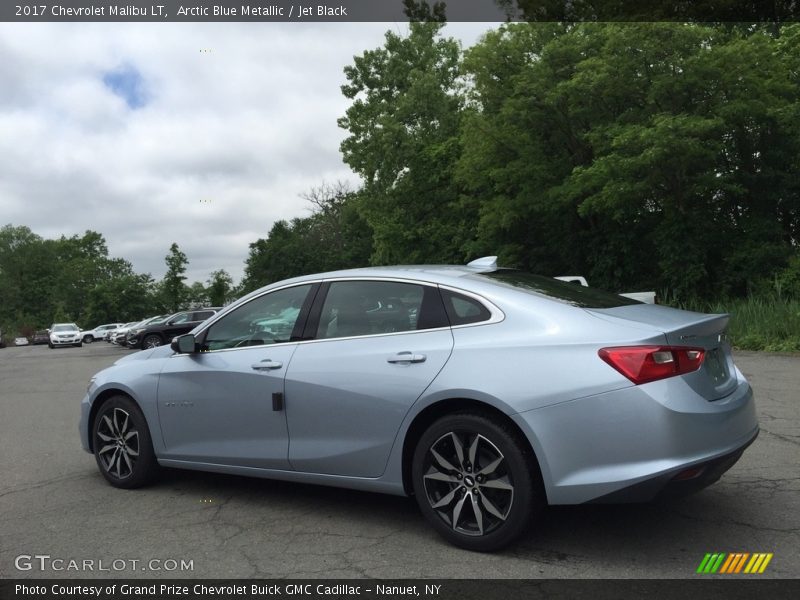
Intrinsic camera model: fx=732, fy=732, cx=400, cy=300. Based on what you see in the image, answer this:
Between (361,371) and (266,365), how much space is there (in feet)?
2.44

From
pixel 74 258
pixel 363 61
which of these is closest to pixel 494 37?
pixel 363 61

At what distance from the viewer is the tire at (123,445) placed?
5.32 meters

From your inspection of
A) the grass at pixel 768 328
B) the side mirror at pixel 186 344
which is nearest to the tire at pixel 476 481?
the side mirror at pixel 186 344

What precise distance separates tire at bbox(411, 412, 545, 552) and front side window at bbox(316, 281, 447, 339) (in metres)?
0.66

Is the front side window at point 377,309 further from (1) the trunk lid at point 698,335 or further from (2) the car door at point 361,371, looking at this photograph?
(1) the trunk lid at point 698,335

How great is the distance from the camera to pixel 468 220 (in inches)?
1438

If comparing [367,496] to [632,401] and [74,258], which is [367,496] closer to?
[632,401]

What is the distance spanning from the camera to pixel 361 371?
4.23 m

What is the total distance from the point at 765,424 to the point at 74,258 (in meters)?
118

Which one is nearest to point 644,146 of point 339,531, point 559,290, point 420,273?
point 559,290

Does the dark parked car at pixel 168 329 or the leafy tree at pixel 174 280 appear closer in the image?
the dark parked car at pixel 168 329

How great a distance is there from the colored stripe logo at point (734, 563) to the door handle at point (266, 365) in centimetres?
261

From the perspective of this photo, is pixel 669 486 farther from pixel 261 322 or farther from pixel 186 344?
pixel 186 344
